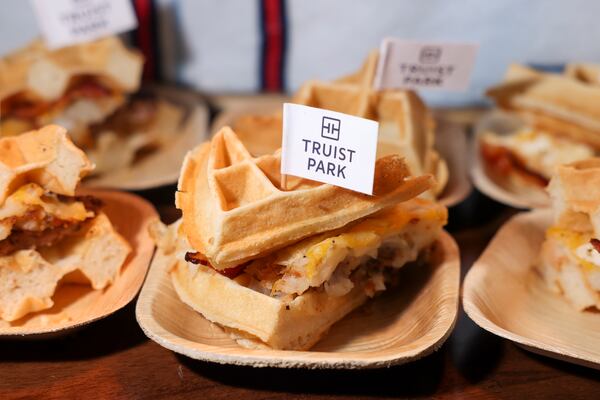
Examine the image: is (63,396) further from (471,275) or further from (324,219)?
A: (471,275)

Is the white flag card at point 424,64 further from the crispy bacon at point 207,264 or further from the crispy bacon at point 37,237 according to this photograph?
the crispy bacon at point 37,237

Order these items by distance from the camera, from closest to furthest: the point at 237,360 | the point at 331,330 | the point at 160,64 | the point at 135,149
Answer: the point at 237,360, the point at 331,330, the point at 135,149, the point at 160,64

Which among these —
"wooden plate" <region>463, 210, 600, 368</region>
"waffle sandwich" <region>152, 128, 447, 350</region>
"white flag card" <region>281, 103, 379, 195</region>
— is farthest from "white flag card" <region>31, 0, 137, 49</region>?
"wooden plate" <region>463, 210, 600, 368</region>

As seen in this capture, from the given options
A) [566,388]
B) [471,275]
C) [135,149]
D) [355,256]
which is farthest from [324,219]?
[135,149]

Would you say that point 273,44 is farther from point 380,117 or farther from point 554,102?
point 554,102

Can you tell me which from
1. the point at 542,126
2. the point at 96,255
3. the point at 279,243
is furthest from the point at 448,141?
the point at 96,255

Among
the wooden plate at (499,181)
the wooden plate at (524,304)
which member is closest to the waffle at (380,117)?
the wooden plate at (499,181)
